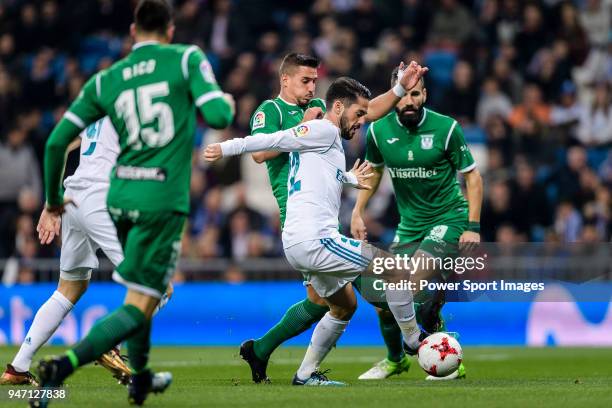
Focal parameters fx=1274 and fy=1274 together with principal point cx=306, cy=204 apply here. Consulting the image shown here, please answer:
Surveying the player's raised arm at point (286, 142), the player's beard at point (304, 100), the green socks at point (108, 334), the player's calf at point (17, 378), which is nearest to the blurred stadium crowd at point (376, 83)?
the player's beard at point (304, 100)

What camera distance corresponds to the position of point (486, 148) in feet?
62.0

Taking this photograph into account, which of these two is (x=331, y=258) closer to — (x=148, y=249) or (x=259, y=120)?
(x=259, y=120)

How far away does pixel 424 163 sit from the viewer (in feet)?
37.3

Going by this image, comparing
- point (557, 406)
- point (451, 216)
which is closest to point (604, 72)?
point (451, 216)

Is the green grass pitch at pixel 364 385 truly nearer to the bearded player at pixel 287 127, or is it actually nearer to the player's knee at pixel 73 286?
the bearded player at pixel 287 127

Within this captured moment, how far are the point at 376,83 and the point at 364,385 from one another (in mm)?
10273

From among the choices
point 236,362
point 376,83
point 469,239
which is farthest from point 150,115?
point 376,83

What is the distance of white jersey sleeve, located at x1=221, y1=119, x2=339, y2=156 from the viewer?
865cm

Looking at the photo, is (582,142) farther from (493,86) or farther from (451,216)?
(451,216)

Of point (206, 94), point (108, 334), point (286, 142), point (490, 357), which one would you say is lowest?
point (490, 357)

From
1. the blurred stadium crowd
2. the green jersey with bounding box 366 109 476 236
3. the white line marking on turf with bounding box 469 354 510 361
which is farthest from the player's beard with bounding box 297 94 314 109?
the blurred stadium crowd

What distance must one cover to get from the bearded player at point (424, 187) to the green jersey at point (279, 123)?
986mm

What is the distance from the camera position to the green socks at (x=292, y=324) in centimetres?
991

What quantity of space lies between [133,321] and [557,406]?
2.61m
